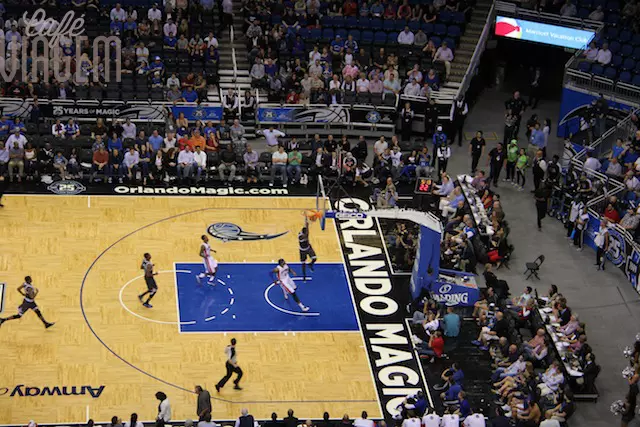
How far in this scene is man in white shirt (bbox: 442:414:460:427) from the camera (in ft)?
78.8

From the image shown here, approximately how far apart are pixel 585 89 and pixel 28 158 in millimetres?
18978

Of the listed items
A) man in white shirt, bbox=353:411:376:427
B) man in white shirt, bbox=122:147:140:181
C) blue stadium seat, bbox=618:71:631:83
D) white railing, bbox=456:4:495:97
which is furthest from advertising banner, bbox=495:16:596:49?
man in white shirt, bbox=353:411:376:427

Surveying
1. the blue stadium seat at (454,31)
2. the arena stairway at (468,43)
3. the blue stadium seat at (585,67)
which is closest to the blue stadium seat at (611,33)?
the blue stadium seat at (585,67)

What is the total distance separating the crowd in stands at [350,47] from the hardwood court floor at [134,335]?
7.22 meters

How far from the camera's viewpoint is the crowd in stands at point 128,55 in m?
38.8

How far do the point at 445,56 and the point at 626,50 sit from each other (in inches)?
257

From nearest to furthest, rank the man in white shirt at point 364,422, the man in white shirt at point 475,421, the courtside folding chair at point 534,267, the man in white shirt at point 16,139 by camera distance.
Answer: the man in white shirt at point 364,422 → the man in white shirt at point 475,421 → the courtside folding chair at point 534,267 → the man in white shirt at point 16,139

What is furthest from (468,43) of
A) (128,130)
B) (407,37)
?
(128,130)

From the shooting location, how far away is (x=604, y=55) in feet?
128

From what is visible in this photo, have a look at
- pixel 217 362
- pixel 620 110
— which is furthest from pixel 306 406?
pixel 620 110

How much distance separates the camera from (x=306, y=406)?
83.7 feet

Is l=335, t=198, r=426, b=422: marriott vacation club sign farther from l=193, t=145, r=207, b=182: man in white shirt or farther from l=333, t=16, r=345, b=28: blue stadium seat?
l=333, t=16, r=345, b=28: blue stadium seat

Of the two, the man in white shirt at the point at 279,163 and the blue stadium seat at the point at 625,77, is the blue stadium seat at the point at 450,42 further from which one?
the man in white shirt at the point at 279,163
